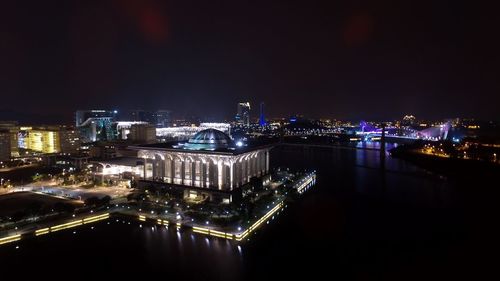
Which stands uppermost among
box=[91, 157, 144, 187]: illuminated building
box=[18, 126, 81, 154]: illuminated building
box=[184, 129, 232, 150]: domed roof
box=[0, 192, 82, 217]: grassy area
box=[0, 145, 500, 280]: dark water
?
box=[184, 129, 232, 150]: domed roof

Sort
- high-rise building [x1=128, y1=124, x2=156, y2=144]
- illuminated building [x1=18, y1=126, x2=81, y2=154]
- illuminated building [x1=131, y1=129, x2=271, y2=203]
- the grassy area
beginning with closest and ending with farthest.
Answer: the grassy area → illuminated building [x1=131, y1=129, x2=271, y2=203] → illuminated building [x1=18, y1=126, x2=81, y2=154] → high-rise building [x1=128, y1=124, x2=156, y2=144]

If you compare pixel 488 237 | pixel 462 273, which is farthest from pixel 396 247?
pixel 488 237

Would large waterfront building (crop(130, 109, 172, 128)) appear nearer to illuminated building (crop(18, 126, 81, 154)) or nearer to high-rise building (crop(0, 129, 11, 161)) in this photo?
illuminated building (crop(18, 126, 81, 154))

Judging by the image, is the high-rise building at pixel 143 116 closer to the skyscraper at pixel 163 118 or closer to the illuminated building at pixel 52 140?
the skyscraper at pixel 163 118

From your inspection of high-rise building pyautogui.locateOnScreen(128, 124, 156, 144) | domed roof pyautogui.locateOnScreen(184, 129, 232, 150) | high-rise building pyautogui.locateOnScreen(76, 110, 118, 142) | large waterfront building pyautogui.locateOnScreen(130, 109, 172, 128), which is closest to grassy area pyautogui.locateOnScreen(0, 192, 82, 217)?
domed roof pyautogui.locateOnScreen(184, 129, 232, 150)

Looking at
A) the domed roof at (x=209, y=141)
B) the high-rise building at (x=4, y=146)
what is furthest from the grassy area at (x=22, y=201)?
the high-rise building at (x=4, y=146)

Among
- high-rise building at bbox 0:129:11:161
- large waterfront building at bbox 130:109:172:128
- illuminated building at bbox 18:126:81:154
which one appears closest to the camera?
high-rise building at bbox 0:129:11:161
